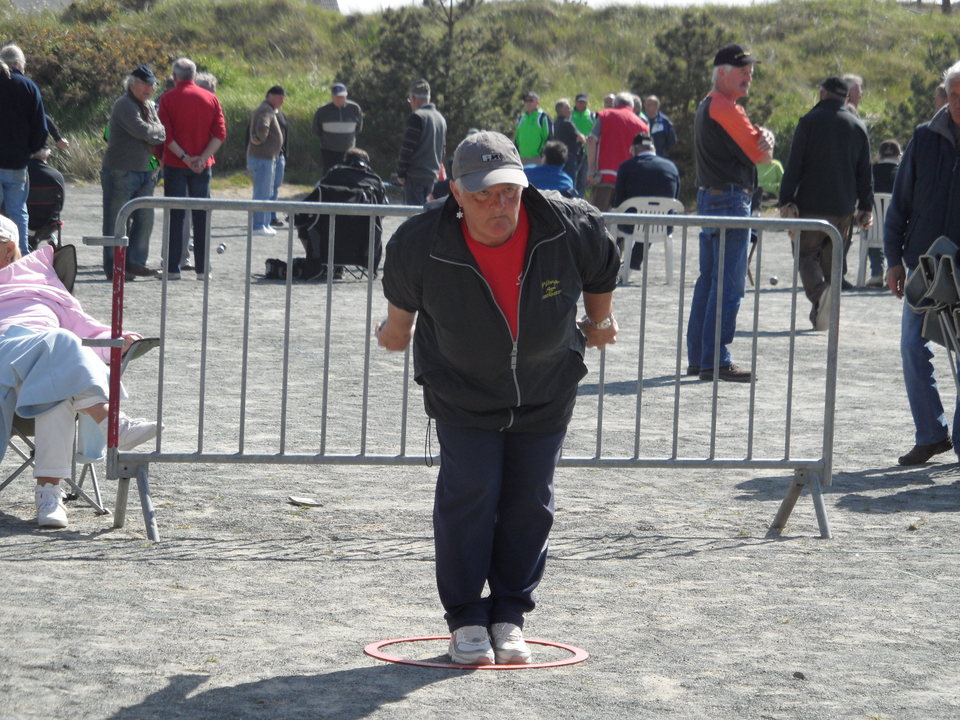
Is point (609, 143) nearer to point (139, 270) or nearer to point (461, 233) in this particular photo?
point (139, 270)

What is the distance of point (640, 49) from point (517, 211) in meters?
43.1

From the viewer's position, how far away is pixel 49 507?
249 inches

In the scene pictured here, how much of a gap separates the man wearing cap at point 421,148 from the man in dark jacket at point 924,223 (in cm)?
1052

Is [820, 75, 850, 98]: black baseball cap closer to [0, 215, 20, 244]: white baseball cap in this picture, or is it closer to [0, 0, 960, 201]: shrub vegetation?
[0, 215, 20, 244]: white baseball cap

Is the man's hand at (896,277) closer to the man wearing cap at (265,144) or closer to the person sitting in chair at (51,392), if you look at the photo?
the person sitting in chair at (51,392)

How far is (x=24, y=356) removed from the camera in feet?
20.7

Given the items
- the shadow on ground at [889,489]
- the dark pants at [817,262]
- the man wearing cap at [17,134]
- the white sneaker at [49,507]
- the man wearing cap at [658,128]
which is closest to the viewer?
the white sneaker at [49,507]

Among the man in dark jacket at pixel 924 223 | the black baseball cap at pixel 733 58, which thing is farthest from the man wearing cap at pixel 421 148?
the man in dark jacket at pixel 924 223

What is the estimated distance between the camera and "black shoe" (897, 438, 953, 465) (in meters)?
7.98

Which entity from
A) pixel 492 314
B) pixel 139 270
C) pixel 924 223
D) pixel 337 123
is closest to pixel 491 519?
pixel 492 314

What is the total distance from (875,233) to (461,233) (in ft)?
40.1

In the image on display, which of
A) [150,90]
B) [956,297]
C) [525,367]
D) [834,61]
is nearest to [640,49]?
[834,61]

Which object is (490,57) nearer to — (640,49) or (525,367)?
(640,49)

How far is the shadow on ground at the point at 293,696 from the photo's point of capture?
4164 millimetres
